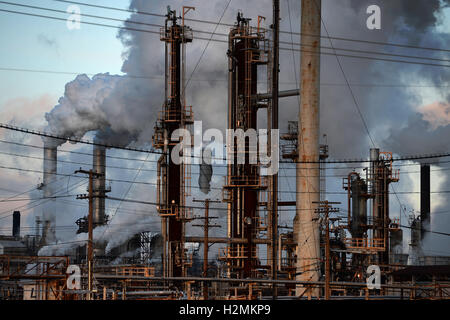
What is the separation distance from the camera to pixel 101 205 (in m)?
52.2

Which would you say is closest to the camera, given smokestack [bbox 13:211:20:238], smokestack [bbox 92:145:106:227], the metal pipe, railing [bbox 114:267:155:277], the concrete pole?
the concrete pole

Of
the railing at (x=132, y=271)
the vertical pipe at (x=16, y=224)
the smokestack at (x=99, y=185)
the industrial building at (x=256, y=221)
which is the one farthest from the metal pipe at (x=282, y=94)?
the vertical pipe at (x=16, y=224)

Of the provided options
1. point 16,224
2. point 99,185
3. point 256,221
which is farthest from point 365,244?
point 16,224

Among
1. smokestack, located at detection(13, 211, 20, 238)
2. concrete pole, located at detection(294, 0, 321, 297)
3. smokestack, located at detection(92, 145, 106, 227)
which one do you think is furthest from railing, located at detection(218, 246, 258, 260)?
smokestack, located at detection(13, 211, 20, 238)

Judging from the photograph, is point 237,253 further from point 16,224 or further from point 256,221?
point 16,224

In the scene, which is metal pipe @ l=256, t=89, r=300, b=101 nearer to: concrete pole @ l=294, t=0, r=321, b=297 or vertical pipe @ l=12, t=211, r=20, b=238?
concrete pole @ l=294, t=0, r=321, b=297

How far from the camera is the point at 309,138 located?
31.0 metres

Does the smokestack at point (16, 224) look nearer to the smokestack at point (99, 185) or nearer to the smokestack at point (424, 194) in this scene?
the smokestack at point (99, 185)

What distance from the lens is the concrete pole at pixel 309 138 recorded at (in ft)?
101

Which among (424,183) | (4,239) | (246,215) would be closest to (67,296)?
(246,215)

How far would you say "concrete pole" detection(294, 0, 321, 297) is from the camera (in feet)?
101
